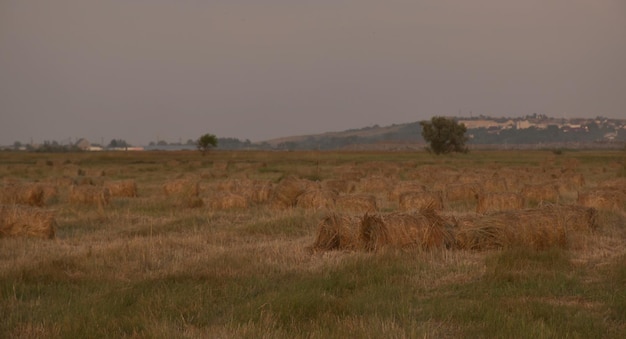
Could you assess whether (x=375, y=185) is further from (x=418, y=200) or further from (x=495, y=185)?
(x=418, y=200)

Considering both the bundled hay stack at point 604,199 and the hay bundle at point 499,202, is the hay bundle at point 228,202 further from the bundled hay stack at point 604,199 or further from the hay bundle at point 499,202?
the bundled hay stack at point 604,199

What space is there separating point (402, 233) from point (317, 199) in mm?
7252

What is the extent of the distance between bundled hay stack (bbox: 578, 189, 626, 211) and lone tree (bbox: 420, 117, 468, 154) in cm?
7238

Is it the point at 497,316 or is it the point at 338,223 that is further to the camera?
the point at 338,223

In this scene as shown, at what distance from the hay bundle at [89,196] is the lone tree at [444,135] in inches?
2939

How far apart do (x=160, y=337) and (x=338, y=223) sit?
582cm

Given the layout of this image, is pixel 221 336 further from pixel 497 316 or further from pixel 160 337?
pixel 497 316

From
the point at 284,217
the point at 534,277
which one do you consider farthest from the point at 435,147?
the point at 534,277

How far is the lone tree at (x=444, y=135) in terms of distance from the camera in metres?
90.3

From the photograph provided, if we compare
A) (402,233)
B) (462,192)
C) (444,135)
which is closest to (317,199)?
(462,192)

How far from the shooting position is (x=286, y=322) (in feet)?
22.6

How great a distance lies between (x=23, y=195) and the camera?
19469 millimetres

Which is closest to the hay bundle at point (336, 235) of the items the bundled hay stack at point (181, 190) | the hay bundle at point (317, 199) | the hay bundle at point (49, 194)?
the hay bundle at point (317, 199)

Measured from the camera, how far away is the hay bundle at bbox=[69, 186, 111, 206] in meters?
19.7
